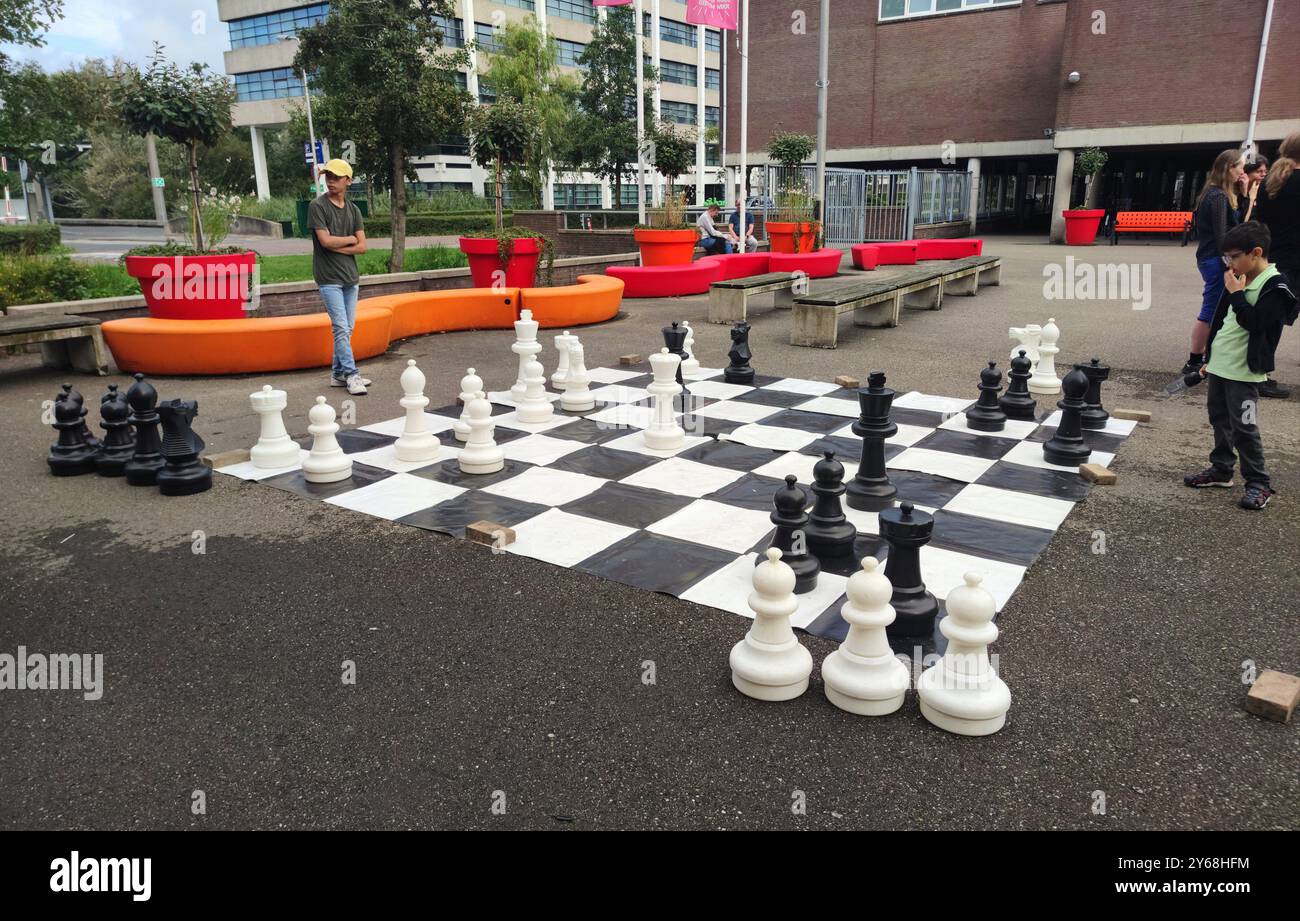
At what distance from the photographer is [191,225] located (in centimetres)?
862

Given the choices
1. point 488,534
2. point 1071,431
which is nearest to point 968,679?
point 488,534

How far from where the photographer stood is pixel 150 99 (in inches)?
315

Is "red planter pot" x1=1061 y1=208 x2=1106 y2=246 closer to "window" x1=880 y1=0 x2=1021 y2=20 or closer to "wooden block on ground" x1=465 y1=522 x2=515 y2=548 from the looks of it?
"window" x1=880 y1=0 x2=1021 y2=20

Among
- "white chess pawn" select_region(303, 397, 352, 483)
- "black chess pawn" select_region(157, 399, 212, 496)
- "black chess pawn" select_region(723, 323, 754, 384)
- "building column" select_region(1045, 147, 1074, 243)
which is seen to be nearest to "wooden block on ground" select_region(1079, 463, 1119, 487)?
"black chess pawn" select_region(723, 323, 754, 384)

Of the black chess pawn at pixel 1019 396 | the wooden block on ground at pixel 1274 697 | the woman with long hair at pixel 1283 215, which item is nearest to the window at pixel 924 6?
the woman with long hair at pixel 1283 215

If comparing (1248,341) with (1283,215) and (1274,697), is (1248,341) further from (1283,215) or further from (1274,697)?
(1283,215)

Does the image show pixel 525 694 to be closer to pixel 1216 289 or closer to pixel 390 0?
pixel 1216 289

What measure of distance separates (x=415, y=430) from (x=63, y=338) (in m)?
4.46

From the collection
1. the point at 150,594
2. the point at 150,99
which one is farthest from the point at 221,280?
the point at 150,594

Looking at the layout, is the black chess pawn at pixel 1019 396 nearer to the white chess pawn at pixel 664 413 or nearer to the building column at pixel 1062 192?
the white chess pawn at pixel 664 413

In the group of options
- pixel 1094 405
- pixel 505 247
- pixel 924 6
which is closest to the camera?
pixel 1094 405

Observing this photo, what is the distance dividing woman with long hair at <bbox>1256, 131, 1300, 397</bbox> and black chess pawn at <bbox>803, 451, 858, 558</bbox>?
423 centimetres

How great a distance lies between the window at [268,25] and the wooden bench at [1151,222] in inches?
1623
